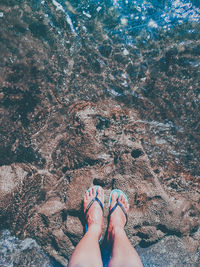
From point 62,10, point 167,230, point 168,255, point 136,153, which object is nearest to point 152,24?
point 62,10

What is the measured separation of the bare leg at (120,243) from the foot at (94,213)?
6.7 inches

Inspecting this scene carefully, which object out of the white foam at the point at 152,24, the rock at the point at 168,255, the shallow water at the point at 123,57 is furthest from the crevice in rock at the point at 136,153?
the white foam at the point at 152,24

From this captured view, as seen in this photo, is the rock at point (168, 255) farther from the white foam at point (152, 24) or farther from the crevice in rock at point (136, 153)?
the white foam at point (152, 24)

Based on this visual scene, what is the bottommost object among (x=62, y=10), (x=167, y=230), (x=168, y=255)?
(x=168, y=255)

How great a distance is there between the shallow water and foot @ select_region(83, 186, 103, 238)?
3.29ft

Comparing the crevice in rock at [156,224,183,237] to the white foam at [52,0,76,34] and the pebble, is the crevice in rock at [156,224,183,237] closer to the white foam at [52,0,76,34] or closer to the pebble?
the pebble

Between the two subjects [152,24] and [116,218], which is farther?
[152,24]

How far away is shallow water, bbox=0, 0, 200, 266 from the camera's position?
2.91 metres

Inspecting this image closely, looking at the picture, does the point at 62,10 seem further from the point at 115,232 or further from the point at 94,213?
the point at 115,232

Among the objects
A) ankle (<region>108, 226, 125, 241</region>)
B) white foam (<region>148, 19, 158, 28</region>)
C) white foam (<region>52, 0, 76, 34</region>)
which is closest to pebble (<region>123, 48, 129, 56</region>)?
white foam (<region>148, 19, 158, 28</region>)

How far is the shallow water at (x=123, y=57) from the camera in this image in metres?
2.91

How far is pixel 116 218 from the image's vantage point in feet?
8.25

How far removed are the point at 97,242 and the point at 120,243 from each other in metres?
0.28

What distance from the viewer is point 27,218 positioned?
262cm
